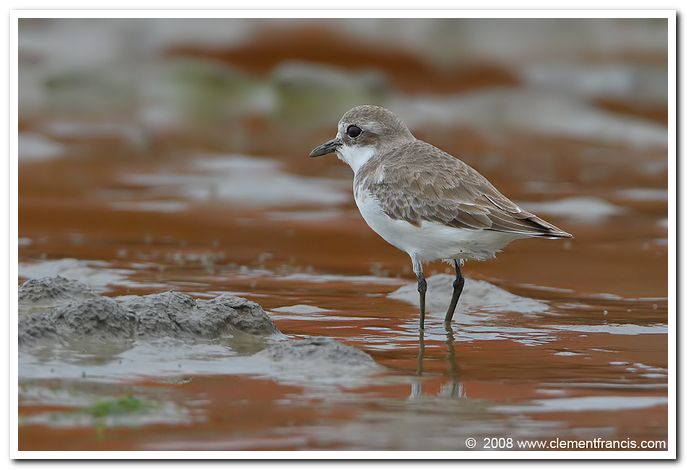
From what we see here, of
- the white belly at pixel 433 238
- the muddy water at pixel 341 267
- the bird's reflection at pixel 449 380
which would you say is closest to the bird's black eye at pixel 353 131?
the white belly at pixel 433 238

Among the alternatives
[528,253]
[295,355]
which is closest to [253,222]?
[528,253]

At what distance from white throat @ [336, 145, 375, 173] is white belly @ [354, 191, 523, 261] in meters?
0.65

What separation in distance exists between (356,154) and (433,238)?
52.3 inches

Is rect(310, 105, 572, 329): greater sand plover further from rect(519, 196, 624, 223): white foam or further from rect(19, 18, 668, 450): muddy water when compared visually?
rect(519, 196, 624, 223): white foam

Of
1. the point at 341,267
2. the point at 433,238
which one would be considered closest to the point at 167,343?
the point at 433,238

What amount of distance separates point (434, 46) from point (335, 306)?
1390cm

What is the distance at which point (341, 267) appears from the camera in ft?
35.6

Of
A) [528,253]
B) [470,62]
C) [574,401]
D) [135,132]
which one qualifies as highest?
[470,62]

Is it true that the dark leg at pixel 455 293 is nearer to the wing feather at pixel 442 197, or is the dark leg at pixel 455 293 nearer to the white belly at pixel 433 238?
the white belly at pixel 433 238

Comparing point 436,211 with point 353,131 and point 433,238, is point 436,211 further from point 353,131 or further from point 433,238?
point 353,131

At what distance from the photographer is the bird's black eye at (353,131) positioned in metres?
9.28

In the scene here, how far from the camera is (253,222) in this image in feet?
42.5
